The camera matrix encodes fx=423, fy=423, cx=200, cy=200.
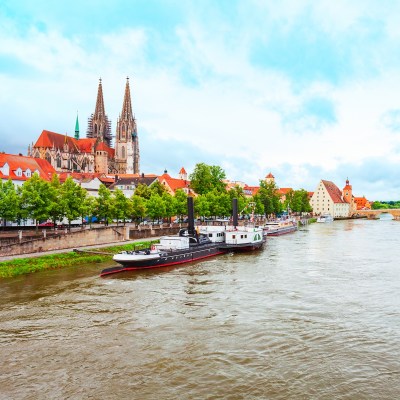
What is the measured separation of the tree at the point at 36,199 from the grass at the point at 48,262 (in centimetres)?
785

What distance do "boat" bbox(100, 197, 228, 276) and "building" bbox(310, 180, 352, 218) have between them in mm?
144749

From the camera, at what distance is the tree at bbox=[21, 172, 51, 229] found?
44500 millimetres

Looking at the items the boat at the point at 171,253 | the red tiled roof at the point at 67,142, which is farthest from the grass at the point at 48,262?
the red tiled roof at the point at 67,142

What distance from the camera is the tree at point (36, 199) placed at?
146 ft

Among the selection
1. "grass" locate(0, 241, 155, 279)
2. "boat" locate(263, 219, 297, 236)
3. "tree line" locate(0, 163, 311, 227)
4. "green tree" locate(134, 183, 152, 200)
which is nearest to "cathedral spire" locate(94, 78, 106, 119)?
"tree line" locate(0, 163, 311, 227)

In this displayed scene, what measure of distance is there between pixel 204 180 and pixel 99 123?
91474 millimetres

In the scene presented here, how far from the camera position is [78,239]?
44719 mm

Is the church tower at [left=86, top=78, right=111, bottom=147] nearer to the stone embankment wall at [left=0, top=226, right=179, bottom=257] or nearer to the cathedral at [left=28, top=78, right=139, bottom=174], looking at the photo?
the cathedral at [left=28, top=78, right=139, bottom=174]

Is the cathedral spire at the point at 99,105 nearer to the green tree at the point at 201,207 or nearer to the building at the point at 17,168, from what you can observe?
the building at the point at 17,168

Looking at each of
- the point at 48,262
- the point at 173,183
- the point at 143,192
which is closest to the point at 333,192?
the point at 173,183

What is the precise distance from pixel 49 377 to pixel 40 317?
7.62 metres

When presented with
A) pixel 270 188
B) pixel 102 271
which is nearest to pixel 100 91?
pixel 270 188

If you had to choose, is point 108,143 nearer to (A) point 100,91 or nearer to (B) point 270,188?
(A) point 100,91

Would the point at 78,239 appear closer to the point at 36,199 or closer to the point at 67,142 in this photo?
the point at 36,199
